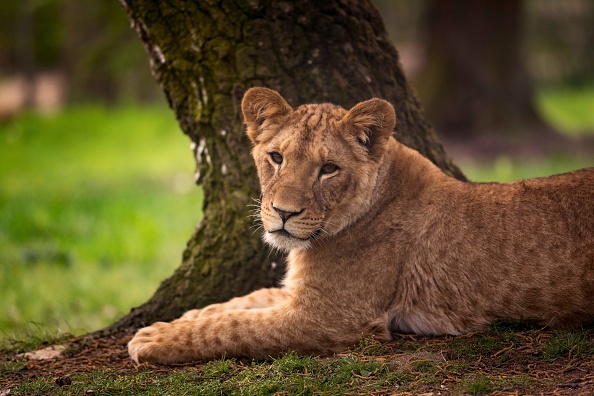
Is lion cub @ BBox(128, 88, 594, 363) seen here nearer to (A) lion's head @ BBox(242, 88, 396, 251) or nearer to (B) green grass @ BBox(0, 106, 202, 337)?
(A) lion's head @ BBox(242, 88, 396, 251)

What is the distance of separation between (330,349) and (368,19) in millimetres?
2432

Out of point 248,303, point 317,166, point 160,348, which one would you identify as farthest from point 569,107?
point 160,348

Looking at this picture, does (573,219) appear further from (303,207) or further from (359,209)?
(303,207)

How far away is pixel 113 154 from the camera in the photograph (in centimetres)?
1714

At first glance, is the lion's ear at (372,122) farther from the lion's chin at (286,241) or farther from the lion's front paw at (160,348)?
the lion's front paw at (160,348)

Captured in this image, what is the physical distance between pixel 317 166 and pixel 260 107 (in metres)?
0.61

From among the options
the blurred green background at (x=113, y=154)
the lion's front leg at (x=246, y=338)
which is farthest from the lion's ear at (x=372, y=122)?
the blurred green background at (x=113, y=154)

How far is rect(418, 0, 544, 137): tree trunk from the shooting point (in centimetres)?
1456

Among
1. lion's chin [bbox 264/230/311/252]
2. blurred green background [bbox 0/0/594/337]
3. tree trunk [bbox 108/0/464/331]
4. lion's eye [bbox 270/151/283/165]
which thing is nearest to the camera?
lion's chin [bbox 264/230/311/252]

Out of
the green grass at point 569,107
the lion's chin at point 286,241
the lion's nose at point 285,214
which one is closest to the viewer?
the lion's nose at point 285,214

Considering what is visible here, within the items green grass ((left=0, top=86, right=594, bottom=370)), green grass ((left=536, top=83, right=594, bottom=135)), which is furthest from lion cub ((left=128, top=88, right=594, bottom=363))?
green grass ((left=536, top=83, right=594, bottom=135))

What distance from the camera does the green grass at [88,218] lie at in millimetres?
7895

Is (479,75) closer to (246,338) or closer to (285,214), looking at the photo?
(285,214)

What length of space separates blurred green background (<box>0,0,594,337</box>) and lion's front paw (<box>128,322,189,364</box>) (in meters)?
1.21
